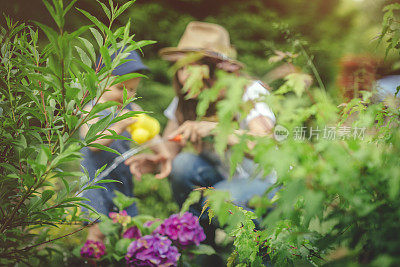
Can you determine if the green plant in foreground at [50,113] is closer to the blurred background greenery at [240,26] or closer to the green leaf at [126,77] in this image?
the green leaf at [126,77]

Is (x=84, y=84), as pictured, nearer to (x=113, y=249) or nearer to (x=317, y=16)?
(x=113, y=249)

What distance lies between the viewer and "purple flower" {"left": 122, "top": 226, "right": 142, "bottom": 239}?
1615 millimetres

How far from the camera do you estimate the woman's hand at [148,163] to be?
77.5 inches

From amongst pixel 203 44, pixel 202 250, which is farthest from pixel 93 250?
pixel 203 44

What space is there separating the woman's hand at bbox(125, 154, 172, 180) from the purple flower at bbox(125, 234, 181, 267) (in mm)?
555

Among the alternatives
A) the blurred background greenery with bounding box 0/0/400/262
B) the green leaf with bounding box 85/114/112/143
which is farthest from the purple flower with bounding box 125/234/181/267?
the blurred background greenery with bounding box 0/0/400/262

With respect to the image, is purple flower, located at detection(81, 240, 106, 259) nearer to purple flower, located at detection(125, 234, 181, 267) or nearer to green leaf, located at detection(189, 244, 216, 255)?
purple flower, located at detection(125, 234, 181, 267)

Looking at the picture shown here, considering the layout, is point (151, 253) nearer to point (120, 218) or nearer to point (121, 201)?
point (120, 218)

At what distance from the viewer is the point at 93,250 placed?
5.08 ft

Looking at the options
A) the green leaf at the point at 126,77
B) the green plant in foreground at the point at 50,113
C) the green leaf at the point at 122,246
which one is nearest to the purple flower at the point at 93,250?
the green leaf at the point at 122,246

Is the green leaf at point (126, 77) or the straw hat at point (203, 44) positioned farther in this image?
the straw hat at point (203, 44)

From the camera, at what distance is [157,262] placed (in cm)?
142

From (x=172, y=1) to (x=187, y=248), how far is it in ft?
12.8

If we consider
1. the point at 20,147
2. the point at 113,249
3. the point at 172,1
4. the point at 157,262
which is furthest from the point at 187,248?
the point at 172,1
